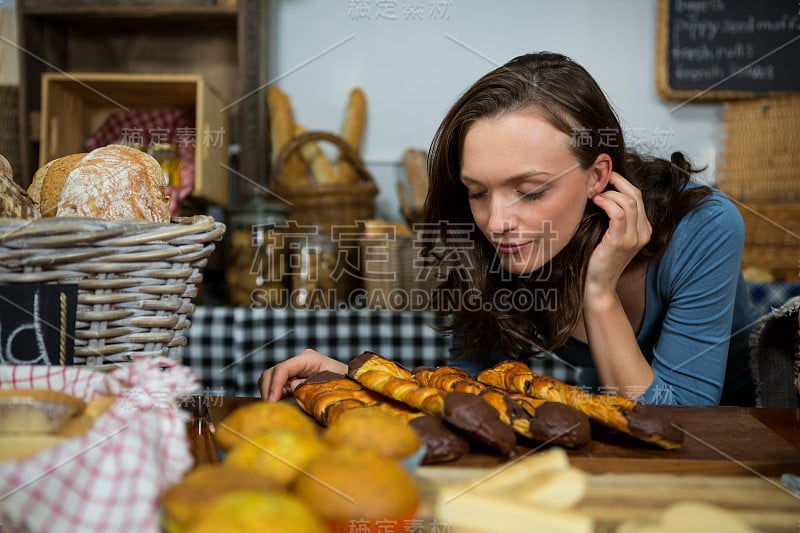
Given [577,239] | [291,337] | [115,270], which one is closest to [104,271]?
[115,270]

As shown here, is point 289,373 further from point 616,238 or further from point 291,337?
point 291,337

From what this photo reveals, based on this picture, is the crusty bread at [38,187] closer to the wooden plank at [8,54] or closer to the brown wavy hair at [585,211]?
the brown wavy hair at [585,211]

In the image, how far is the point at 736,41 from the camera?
112 inches

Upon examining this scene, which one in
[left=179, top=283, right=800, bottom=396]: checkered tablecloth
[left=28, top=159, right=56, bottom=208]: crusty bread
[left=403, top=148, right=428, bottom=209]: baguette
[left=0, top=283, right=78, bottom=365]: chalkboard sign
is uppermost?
[left=403, top=148, right=428, bottom=209]: baguette

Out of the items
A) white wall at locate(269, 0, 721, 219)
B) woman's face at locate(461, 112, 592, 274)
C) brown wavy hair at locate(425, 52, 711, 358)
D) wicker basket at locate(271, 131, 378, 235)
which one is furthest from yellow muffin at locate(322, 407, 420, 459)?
white wall at locate(269, 0, 721, 219)

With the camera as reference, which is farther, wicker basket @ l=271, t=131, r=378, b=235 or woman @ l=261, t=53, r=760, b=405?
wicker basket @ l=271, t=131, r=378, b=235

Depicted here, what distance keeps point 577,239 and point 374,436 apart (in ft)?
2.74

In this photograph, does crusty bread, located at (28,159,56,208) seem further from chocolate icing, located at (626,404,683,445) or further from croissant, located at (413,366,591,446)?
chocolate icing, located at (626,404,683,445)

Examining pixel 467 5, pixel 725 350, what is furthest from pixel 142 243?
pixel 467 5

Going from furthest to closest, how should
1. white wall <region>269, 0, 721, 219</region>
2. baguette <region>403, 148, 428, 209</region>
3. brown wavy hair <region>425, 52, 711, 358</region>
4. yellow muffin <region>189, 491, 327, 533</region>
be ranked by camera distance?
A: 1. white wall <region>269, 0, 721, 219</region>
2. baguette <region>403, 148, 428, 209</region>
3. brown wavy hair <region>425, 52, 711, 358</region>
4. yellow muffin <region>189, 491, 327, 533</region>

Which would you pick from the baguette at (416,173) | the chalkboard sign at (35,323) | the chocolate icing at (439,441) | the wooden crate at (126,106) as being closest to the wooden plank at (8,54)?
the wooden crate at (126,106)

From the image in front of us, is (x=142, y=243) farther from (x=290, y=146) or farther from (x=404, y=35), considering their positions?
(x=404, y=35)

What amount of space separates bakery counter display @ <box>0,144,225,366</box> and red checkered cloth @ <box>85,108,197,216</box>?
5.58 feet

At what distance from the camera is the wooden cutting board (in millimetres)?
553
